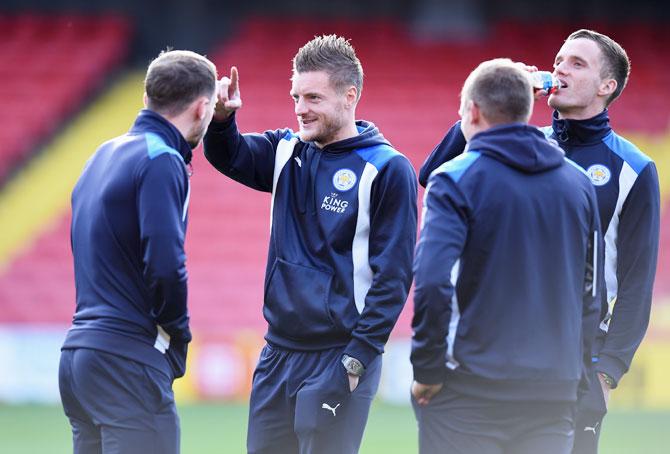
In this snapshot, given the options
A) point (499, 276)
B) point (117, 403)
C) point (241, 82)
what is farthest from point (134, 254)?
point (241, 82)

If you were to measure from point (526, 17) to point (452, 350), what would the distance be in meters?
15.7

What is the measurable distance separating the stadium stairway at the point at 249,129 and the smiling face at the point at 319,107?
21.8ft

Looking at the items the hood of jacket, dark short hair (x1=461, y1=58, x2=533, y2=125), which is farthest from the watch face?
dark short hair (x1=461, y1=58, x2=533, y2=125)

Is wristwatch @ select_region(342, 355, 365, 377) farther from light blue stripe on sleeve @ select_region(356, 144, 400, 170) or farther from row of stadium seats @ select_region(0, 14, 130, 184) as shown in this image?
row of stadium seats @ select_region(0, 14, 130, 184)

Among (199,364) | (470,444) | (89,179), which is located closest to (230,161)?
(89,179)

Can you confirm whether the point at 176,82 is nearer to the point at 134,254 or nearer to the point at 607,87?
the point at 134,254

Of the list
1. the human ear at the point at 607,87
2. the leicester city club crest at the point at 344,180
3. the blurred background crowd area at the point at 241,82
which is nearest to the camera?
the leicester city club crest at the point at 344,180

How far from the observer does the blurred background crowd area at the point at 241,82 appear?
1379cm

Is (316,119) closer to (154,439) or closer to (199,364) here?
(154,439)

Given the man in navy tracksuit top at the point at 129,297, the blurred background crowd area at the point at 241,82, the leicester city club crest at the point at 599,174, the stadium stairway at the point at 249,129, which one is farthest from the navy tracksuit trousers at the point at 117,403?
the blurred background crowd area at the point at 241,82

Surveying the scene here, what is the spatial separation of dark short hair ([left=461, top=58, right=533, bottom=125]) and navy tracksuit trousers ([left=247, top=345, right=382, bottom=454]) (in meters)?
1.31

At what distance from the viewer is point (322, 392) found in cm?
480

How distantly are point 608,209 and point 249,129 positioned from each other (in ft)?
38.3

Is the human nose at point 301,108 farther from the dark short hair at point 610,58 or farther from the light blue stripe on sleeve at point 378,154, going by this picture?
the dark short hair at point 610,58
